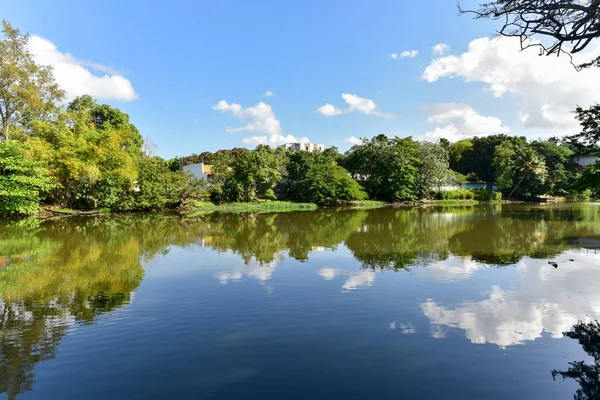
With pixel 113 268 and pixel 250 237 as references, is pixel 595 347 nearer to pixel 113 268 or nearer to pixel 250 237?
pixel 113 268

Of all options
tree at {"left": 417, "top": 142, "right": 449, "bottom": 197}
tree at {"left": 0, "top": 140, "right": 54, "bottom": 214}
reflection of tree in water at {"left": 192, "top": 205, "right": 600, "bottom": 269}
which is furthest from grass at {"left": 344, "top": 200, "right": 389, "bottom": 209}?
tree at {"left": 0, "top": 140, "right": 54, "bottom": 214}

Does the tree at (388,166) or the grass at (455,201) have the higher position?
the tree at (388,166)

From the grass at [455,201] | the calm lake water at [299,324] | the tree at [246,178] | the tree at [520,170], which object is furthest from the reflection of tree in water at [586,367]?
the tree at [520,170]

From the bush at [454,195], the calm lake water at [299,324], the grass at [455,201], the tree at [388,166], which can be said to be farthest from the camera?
the bush at [454,195]

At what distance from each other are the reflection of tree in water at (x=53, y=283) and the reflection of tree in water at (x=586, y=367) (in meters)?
5.31

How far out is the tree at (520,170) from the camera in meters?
38.4

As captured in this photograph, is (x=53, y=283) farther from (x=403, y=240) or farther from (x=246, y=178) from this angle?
(x=246, y=178)

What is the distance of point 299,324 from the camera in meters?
5.12

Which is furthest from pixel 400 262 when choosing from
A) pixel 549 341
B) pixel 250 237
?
pixel 250 237

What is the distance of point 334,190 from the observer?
104ft

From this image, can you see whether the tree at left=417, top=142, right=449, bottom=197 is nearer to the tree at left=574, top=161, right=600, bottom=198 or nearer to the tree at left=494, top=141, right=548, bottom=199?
the tree at left=494, top=141, right=548, bottom=199

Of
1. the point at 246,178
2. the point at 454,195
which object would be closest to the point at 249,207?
the point at 246,178

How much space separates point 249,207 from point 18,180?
572 inches

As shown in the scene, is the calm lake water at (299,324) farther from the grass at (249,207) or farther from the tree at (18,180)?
A: the grass at (249,207)
